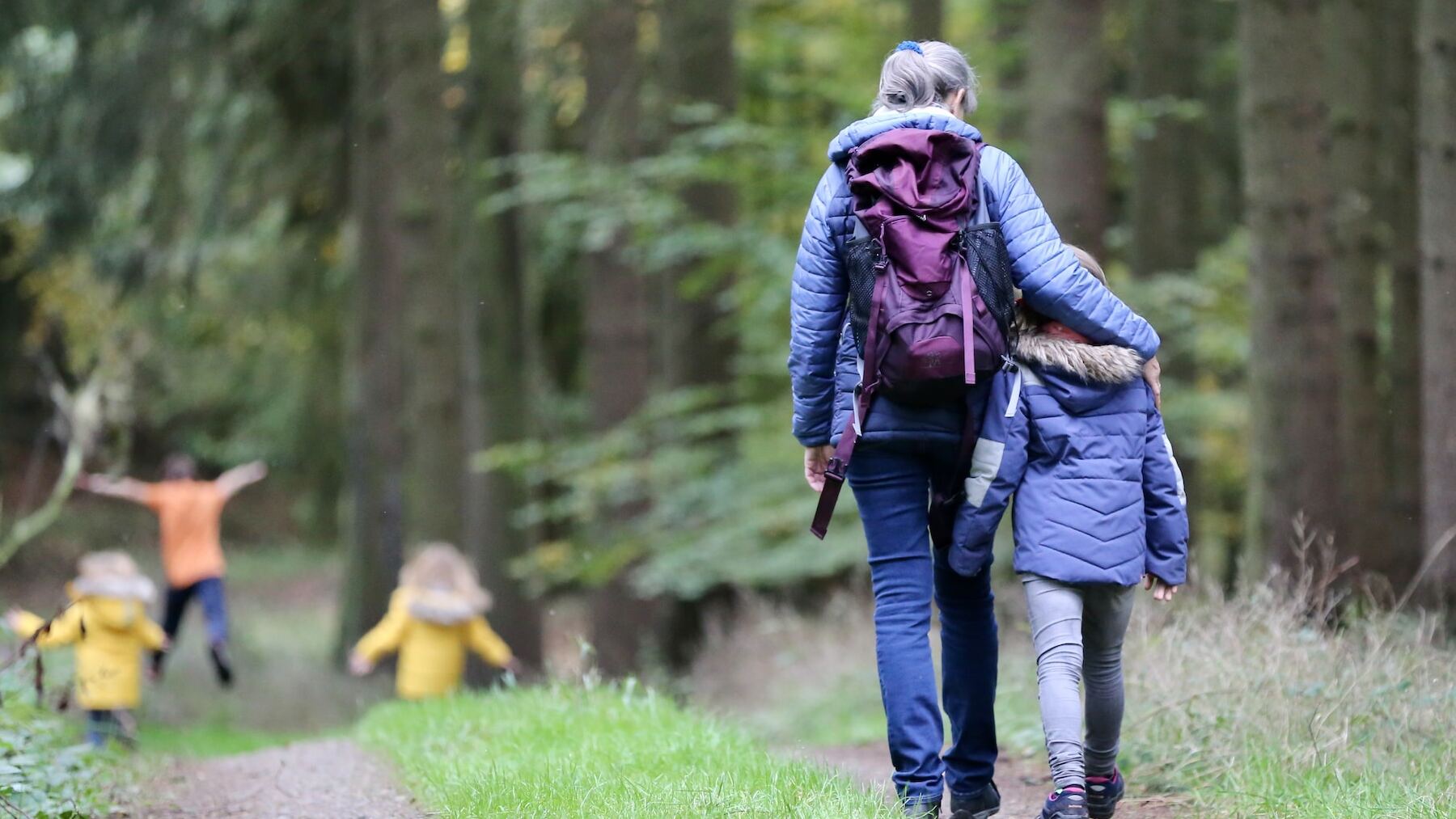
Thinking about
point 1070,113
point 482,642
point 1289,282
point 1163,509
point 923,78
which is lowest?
point 482,642

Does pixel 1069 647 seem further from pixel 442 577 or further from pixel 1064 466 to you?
pixel 442 577

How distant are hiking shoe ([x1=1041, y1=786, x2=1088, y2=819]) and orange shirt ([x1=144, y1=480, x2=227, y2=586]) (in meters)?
10.1

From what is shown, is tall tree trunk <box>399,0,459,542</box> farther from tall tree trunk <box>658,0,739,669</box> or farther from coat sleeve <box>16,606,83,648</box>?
coat sleeve <box>16,606,83,648</box>

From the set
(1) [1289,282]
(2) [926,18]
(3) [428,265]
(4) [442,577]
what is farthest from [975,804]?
(3) [428,265]

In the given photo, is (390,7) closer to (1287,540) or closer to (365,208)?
(365,208)

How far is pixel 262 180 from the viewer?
1667 cm

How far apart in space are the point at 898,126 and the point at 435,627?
6.51 metres

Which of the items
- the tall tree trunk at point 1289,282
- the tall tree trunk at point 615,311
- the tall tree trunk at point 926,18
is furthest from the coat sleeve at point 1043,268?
the tall tree trunk at point 615,311

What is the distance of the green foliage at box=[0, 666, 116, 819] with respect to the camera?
518cm

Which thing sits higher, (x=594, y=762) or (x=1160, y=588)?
(x=1160, y=588)

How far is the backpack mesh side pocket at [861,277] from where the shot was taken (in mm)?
4312

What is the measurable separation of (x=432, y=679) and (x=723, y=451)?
233 inches

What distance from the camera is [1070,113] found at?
8969 mm

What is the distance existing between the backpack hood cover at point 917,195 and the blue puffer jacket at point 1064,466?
441 millimetres
